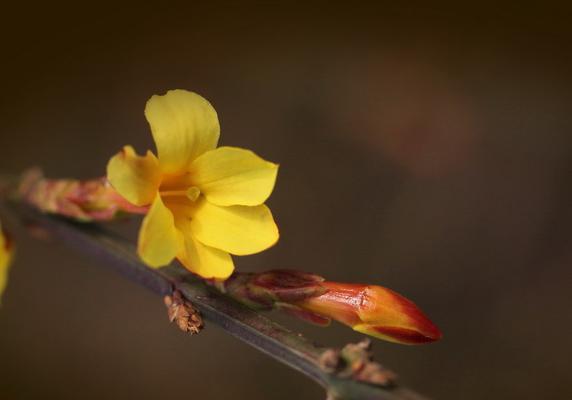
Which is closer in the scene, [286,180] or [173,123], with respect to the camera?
[173,123]

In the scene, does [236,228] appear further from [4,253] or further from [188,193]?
[4,253]

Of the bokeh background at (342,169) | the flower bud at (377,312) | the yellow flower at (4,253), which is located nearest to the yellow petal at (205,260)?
the flower bud at (377,312)

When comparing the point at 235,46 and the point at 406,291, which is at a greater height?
the point at 235,46

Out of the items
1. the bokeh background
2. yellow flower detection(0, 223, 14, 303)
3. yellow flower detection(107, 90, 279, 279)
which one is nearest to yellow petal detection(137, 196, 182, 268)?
yellow flower detection(107, 90, 279, 279)

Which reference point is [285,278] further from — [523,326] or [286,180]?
[523,326]

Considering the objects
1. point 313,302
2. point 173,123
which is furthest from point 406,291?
point 173,123

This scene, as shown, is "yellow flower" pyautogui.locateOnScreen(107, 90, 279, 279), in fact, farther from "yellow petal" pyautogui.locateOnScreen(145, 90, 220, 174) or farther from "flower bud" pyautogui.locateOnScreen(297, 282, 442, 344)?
"flower bud" pyautogui.locateOnScreen(297, 282, 442, 344)

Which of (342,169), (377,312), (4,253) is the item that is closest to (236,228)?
(377,312)
